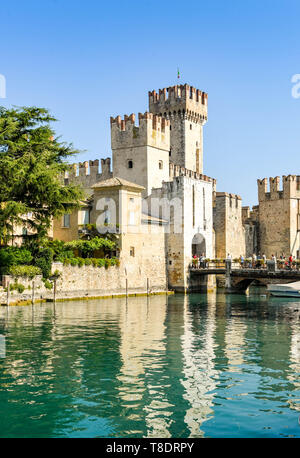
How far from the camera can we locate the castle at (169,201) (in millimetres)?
34156

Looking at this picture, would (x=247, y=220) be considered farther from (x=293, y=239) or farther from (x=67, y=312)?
(x=67, y=312)

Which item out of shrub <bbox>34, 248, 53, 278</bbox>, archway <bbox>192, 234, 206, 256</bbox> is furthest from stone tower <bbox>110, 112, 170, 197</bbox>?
shrub <bbox>34, 248, 53, 278</bbox>

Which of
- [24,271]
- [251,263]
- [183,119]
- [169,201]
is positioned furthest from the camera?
[183,119]

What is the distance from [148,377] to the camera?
11.1 meters

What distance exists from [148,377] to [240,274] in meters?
24.3

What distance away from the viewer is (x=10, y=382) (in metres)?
10.6

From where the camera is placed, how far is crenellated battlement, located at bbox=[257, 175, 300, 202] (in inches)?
1802

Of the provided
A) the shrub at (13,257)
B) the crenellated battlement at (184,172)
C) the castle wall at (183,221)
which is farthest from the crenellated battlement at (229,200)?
the shrub at (13,257)

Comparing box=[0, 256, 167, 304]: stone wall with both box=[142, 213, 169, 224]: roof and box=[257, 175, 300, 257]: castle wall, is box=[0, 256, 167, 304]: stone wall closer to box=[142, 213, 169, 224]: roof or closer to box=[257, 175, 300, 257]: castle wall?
box=[142, 213, 169, 224]: roof

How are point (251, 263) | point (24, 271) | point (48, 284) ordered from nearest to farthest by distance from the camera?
1. point (24, 271)
2. point (48, 284)
3. point (251, 263)

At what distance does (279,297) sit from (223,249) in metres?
10.5

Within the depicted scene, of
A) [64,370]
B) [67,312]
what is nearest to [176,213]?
[67,312]

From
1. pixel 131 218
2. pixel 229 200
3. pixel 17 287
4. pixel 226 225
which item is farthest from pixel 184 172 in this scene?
pixel 17 287

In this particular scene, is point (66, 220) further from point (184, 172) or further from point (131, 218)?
point (184, 172)
